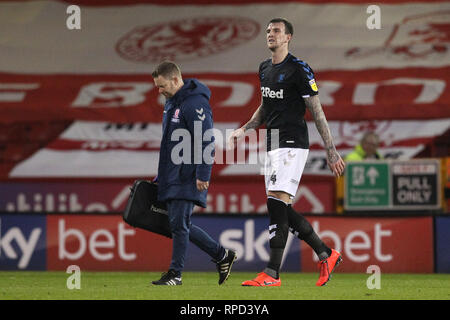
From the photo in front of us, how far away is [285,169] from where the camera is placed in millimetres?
7094

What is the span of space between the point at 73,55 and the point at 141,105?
1959 millimetres

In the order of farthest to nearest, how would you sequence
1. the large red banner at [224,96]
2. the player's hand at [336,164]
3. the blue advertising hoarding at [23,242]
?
the large red banner at [224,96], the blue advertising hoarding at [23,242], the player's hand at [336,164]

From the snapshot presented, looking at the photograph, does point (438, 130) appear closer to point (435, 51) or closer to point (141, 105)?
point (435, 51)

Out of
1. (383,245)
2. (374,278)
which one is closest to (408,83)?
(383,245)

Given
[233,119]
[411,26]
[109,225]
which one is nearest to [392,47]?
[411,26]

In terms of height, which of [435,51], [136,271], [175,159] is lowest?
[136,271]

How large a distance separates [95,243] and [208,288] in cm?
322

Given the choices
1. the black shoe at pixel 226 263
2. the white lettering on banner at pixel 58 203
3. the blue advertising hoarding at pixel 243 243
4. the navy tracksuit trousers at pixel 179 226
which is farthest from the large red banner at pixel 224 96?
the navy tracksuit trousers at pixel 179 226

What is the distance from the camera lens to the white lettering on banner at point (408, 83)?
49.5 feet

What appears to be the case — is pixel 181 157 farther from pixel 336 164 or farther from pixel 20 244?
pixel 20 244

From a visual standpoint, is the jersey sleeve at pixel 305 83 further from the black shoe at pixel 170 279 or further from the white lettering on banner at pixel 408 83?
the white lettering on banner at pixel 408 83

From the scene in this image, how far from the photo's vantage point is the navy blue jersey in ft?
23.3

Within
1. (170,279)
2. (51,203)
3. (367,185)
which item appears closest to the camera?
(170,279)

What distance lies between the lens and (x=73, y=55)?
16500mm
